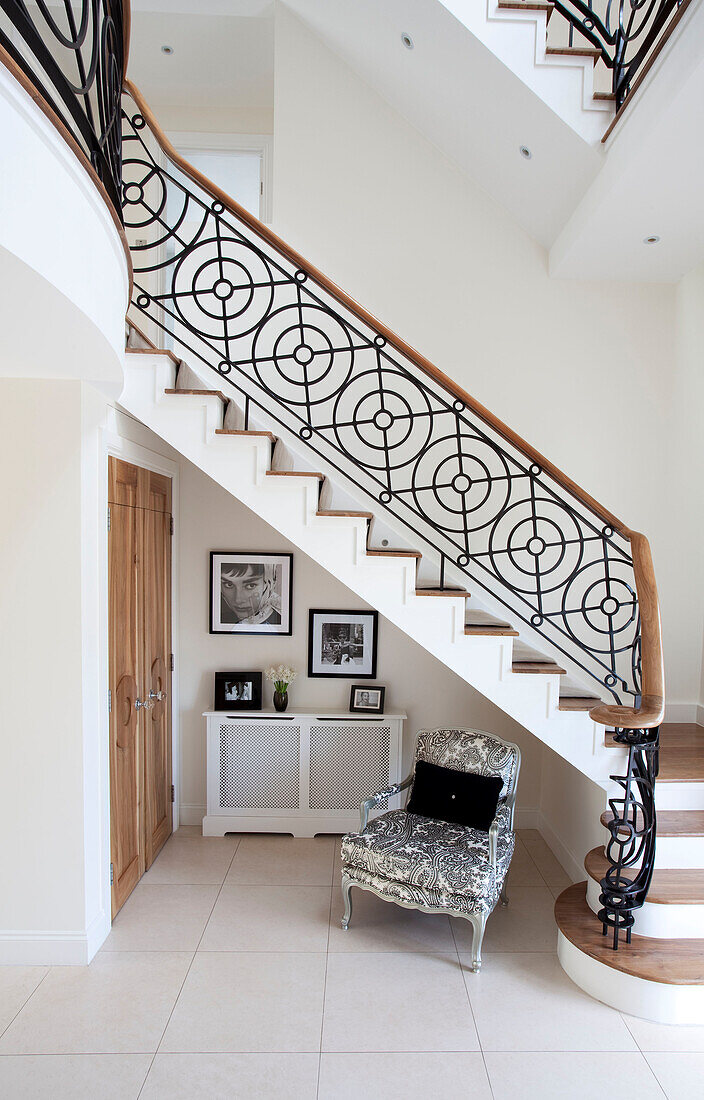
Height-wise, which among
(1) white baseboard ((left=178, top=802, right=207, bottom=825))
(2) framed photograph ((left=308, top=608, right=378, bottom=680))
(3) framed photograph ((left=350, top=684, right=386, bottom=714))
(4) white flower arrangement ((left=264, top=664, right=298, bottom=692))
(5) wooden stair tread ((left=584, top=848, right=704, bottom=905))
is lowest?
(1) white baseboard ((left=178, top=802, right=207, bottom=825))

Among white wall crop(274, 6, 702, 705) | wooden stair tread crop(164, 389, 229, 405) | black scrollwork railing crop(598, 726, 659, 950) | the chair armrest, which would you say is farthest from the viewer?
white wall crop(274, 6, 702, 705)

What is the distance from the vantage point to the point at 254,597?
4.73 meters

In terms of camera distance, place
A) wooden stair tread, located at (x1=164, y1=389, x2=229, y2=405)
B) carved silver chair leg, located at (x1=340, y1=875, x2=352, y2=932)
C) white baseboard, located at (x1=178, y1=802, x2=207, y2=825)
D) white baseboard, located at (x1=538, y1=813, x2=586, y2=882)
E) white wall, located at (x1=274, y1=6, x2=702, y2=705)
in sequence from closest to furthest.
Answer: wooden stair tread, located at (x1=164, y1=389, x2=229, y2=405) → carved silver chair leg, located at (x1=340, y1=875, x2=352, y2=932) → white baseboard, located at (x1=538, y1=813, x2=586, y2=882) → white wall, located at (x1=274, y1=6, x2=702, y2=705) → white baseboard, located at (x1=178, y1=802, x2=207, y2=825)

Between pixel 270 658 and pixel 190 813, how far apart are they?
46.9 inches

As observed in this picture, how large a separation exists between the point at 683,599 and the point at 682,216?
7.19 ft

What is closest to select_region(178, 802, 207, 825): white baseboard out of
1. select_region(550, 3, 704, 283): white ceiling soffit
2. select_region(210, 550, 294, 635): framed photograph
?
select_region(210, 550, 294, 635): framed photograph

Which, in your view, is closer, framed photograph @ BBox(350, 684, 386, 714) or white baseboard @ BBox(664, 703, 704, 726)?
white baseboard @ BBox(664, 703, 704, 726)

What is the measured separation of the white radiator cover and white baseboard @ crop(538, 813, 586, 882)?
1006 millimetres

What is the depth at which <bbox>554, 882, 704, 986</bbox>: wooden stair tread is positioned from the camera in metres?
2.80

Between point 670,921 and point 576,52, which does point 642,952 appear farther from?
point 576,52

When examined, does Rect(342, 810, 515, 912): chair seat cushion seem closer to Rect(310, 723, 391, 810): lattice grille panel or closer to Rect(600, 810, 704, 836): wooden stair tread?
Rect(600, 810, 704, 836): wooden stair tread

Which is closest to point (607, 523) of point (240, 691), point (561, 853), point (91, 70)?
point (561, 853)

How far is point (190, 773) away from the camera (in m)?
4.79

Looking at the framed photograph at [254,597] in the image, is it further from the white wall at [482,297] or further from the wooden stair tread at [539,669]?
the wooden stair tread at [539,669]
